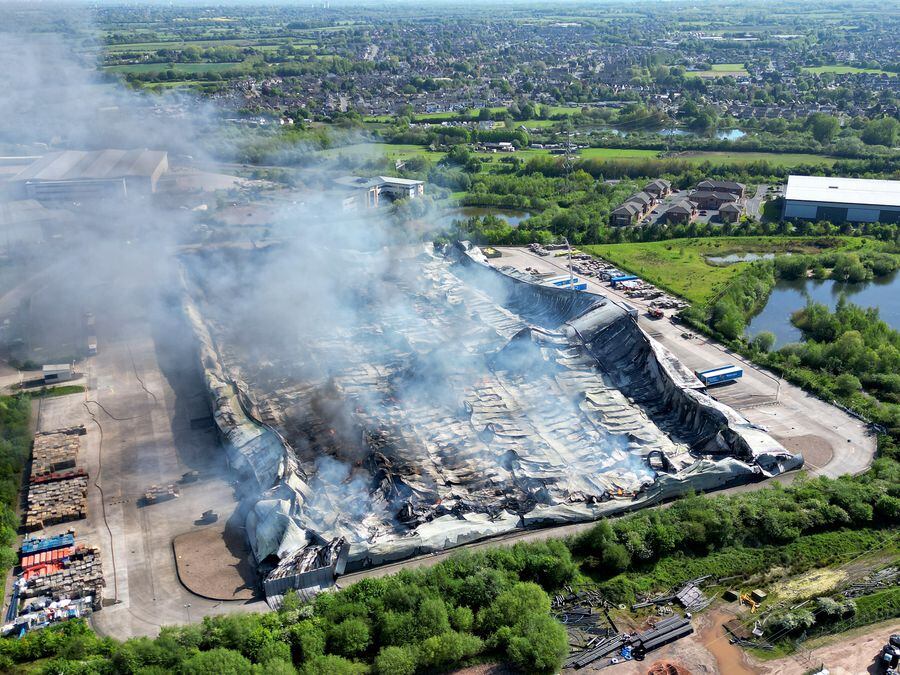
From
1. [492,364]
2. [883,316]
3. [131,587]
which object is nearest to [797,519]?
[492,364]

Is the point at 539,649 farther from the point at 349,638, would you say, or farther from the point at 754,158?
the point at 754,158

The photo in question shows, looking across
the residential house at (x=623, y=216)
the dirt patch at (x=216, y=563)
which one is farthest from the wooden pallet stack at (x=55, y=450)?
the residential house at (x=623, y=216)

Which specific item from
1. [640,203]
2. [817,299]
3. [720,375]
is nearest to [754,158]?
Answer: [640,203]

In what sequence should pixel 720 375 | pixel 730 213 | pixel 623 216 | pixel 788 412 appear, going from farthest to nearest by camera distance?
pixel 730 213 < pixel 623 216 < pixel 720 375 < pixel 788 412

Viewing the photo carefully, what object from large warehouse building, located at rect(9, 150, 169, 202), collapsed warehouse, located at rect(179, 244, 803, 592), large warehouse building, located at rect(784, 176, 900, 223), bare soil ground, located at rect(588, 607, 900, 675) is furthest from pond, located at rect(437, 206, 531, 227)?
bare soil ground, located at rect(588, 607, 900, 675)

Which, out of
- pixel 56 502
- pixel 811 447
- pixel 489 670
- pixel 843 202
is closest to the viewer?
pixel 489 670

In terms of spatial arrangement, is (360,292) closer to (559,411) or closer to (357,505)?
(559,411)
